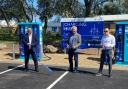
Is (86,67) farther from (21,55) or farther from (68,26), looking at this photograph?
(68,26)

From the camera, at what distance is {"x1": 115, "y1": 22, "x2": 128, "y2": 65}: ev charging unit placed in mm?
16087

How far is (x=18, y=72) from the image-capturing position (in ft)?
45.1

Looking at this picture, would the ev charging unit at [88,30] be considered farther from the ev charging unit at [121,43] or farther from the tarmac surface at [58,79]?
the tarmac surface at [58,79]

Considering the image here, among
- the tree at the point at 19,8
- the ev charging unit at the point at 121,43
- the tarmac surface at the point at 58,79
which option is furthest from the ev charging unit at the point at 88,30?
the tree at the point at 19,8

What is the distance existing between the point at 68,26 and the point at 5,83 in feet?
35.3

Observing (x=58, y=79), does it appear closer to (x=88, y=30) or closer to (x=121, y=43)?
(x=121, y=43)

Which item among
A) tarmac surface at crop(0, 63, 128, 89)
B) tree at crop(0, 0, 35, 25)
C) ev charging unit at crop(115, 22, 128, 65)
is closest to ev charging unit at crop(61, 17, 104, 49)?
ev charging unit at crop(115, 22, 128, 65)

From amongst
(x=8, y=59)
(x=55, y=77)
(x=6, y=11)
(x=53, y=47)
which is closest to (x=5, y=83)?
(x=55, y=77)

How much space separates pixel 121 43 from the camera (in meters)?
16.2

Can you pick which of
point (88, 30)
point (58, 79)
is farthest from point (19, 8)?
point (58, 79)

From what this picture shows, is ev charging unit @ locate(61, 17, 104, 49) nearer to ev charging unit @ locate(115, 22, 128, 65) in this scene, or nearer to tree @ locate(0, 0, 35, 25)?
ev charging unit @ locate(115, 22, 128, 65)

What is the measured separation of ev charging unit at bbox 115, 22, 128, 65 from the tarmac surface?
198cm

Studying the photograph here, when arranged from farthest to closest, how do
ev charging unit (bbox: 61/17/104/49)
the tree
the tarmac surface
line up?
the tree, ev charging unit (bbox: 61/17/104/49), the tarmac surface

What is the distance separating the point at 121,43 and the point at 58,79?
4.85 m
